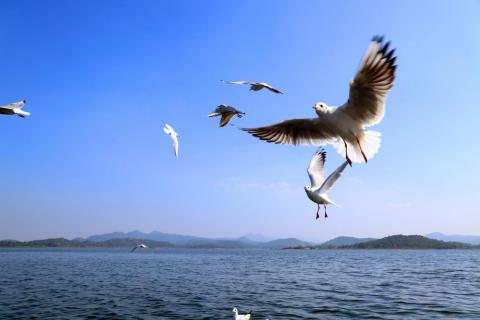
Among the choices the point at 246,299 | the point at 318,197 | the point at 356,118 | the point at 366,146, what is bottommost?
the point at 246,299

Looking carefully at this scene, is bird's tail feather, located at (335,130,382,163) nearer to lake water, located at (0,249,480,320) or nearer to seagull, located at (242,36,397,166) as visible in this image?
seagull, located at (242,36,397,166)

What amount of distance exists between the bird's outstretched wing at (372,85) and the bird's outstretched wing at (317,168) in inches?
174

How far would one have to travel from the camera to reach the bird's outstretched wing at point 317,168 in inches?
413

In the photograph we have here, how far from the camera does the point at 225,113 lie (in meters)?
6.21

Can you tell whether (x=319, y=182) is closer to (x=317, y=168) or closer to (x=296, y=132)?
(x=317, y=168)

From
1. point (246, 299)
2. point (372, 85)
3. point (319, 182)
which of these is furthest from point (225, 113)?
point (246, 299)

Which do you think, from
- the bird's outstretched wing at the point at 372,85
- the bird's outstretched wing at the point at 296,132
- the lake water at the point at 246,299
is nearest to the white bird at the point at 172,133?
the bird's outstretched wing at the point at 296,132

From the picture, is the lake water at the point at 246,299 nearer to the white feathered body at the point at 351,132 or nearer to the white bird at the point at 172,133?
the white bird at the point at 172,133

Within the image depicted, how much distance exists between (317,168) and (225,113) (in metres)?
5.54

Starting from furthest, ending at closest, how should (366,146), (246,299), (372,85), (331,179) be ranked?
(246,299) → (331,179) → (366,146) → (372,85)

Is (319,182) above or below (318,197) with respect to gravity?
above

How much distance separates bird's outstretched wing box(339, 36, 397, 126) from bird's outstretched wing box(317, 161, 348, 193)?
3.19 metres

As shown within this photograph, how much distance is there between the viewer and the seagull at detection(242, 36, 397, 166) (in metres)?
5.05

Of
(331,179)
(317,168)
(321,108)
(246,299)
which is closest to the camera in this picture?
(321,108)
